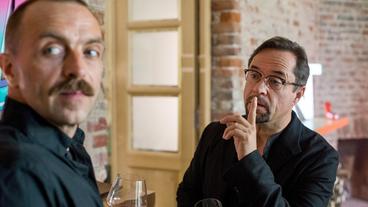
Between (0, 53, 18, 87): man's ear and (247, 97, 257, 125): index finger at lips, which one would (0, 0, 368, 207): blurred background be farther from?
(0, 53, 18, 87): man's ear

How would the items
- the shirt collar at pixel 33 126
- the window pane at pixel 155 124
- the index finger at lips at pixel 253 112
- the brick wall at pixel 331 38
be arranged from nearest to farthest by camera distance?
the shirt collar at pixel 33 126 → the index finger at lips at pixel 253 112 → the window pane at pixel 155 124 → the brick wall at pixel 331 38

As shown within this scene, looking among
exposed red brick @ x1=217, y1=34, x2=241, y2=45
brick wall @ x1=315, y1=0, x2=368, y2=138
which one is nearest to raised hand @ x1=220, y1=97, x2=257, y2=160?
exposed red brick @ x1=217, y1=34, x2=241, y2=45

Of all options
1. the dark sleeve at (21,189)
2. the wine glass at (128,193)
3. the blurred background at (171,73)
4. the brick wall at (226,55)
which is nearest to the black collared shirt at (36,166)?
the dark sleeve at (21,189)

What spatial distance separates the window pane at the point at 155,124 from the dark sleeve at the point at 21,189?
260 centimetres

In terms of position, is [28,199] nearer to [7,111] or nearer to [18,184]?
[18,184]

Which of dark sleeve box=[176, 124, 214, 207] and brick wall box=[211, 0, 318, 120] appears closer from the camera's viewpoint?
dark sleeve box=[176, 124, 214, 207]

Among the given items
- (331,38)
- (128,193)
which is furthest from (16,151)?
(331,38)

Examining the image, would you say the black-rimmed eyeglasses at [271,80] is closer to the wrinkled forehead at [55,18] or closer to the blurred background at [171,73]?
the wrinkled forehead at [55,18]

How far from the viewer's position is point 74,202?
77 cm

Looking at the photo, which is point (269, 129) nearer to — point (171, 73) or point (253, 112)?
point (253, 112)

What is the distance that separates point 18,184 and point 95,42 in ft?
0.99

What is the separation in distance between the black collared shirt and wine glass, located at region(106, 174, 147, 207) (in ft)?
1.09

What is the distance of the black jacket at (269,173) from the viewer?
1417 millimetres

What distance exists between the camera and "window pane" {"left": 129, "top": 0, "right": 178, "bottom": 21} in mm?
3240
